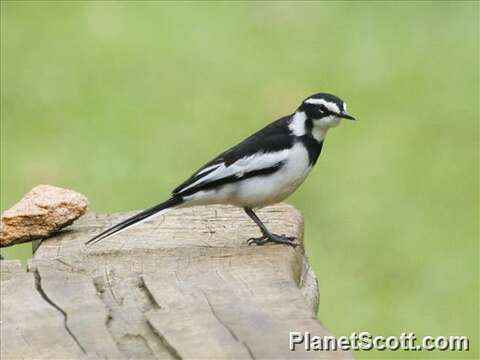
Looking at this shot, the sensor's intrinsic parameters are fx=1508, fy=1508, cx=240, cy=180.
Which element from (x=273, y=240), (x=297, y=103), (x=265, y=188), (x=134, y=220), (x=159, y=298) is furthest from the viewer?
(x=297, y=103)

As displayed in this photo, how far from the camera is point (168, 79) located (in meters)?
11.6

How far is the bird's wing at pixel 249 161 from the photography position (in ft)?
19.0

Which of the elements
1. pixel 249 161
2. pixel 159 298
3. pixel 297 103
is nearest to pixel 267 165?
pixel 249 161

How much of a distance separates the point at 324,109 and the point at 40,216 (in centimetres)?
123

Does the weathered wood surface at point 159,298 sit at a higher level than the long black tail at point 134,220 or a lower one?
higher

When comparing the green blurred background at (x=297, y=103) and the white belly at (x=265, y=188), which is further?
the green blurred background at (x=297, y=103)

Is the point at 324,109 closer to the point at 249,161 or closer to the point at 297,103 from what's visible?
the point at 249,161

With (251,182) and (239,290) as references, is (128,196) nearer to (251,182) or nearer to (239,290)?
(251,182)

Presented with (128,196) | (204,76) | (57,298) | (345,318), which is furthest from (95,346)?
(204,76)

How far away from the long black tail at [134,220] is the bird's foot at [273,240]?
0.37 metres

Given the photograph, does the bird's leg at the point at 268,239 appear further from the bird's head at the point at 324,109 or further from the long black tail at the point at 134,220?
the bird's head at the point at 324,109

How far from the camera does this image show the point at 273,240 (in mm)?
5148

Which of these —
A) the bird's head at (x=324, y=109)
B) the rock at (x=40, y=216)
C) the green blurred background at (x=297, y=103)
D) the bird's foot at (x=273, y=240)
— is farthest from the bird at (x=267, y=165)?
the green blurred background at (x=297, y=103)

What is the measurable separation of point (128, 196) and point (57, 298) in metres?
5.10
